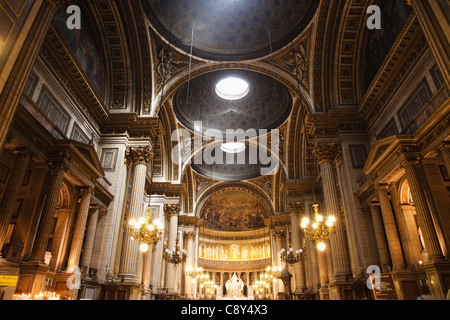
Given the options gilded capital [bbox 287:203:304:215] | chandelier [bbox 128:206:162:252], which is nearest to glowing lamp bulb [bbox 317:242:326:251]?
chandelier [bbox 128:206:162:252]

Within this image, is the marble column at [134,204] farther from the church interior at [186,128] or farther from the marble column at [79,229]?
the marble column at [79,229]

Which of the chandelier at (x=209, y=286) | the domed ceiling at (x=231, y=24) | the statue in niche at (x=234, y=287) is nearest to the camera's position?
the domed ceiling at (x=231, y=24)

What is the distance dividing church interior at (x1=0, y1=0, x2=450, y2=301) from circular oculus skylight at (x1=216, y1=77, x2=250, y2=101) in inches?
30.3

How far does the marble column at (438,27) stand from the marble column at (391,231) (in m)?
5.74

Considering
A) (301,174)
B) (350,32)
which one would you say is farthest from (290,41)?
(301,174)

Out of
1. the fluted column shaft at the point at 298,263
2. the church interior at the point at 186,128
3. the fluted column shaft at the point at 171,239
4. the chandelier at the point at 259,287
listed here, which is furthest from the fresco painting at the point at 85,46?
the chandelier at the point at 259,287

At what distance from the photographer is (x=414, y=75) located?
9680mm

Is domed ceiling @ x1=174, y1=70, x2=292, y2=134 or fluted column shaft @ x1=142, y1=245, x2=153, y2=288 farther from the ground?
domed ceiling @ x1=174, y1=70, x2=292, y2=134

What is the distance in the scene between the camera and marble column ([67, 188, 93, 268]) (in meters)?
10.2

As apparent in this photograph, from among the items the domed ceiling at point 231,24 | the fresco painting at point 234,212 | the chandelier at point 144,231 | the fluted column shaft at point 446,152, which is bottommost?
the chandelier at point 144,231

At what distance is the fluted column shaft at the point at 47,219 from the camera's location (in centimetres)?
814

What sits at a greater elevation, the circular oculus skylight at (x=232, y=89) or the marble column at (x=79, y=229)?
the circular oculus skylight at (x=232, y=89)

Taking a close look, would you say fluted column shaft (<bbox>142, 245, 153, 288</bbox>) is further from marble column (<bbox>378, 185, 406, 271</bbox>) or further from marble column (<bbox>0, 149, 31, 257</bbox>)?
marble column (<bbox>378, 185, 406, 271</bbox>)
